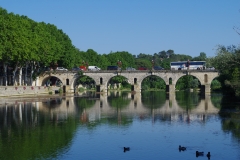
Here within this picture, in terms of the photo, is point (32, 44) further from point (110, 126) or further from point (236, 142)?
point (236, 142)

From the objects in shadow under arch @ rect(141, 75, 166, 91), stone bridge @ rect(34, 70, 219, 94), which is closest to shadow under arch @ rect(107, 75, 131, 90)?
shadow under arch @ rect(141, 75, 166, 91)

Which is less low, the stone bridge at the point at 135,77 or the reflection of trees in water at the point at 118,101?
the stone bridge at the point at 135,77

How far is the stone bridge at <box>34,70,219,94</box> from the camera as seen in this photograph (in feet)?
352

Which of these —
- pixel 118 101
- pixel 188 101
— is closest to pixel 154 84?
pixel 118 101

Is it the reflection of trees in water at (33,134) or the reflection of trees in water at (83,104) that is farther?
the reflection of trees in water at (83,104)

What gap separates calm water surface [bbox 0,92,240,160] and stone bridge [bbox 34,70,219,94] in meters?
46.8

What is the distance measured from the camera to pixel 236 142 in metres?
36.9

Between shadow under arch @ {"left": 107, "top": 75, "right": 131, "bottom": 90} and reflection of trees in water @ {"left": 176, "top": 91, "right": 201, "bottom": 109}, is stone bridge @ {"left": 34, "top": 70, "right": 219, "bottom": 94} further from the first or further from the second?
shadow under arch @ {"left": 107, "top": 75, "right": 131, "bottom": 90}

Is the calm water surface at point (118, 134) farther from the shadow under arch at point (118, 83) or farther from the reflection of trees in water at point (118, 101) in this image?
the shadow under arch at point (118, 83)

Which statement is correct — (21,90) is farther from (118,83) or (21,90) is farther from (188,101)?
(118,83)

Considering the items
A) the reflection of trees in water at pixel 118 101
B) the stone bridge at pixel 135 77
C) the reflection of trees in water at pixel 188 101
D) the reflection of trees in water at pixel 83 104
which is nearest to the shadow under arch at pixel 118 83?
the stone bridge at pixel 135 77

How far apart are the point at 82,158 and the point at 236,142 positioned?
12.3m

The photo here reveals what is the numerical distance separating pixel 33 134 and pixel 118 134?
7183 millimetres

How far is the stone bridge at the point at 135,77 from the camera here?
107m
